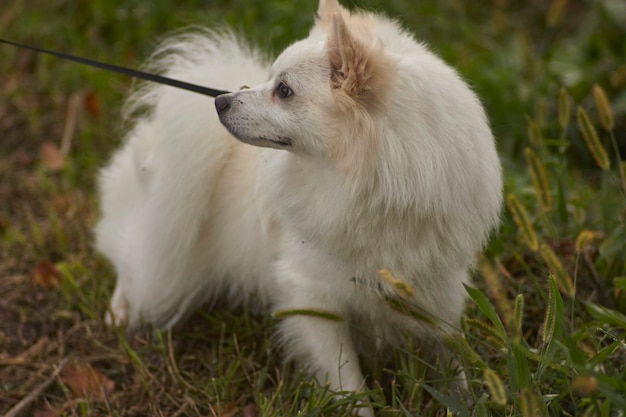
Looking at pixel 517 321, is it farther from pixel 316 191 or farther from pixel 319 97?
pixel 319 97

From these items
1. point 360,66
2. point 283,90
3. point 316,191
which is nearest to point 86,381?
point 316,191

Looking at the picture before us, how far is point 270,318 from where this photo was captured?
304 centimetres

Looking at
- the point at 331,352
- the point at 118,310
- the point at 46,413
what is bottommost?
the point at 46,413

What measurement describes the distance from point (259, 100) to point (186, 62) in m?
0.86

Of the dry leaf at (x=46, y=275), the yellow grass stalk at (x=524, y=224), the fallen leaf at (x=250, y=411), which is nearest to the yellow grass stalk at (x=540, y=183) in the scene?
the yellow grass stalk at (x=524, y=224)

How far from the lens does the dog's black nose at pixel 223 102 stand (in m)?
2.29

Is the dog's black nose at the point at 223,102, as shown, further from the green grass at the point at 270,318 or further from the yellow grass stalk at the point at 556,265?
the yellow grass stalk at the point at 556,265

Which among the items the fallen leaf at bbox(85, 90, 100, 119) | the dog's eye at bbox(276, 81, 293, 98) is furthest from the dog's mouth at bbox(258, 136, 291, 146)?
the fallen leaf at bbox(85, 90, 100, 119)

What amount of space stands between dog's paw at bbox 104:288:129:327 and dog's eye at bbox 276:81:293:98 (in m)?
1.30

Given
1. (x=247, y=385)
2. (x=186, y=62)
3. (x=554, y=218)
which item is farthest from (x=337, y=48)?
(x=554, y=218)

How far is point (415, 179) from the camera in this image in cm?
208

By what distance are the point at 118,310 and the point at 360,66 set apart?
1.65 meters

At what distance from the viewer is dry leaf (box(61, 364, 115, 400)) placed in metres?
2.72

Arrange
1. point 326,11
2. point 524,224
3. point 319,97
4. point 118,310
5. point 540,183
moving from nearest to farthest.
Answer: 1. point 524,224
2. point 319,97
3. point 326,11
4. point 540,183
5. point 118,310
